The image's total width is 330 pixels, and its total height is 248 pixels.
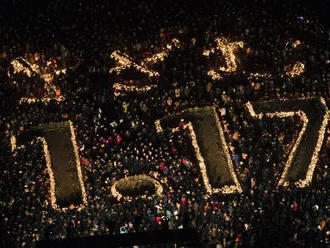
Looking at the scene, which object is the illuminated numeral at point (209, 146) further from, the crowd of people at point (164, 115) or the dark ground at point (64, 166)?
the dark ground at point (64, 166)

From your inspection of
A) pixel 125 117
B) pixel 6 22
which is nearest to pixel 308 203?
pixel 125 117

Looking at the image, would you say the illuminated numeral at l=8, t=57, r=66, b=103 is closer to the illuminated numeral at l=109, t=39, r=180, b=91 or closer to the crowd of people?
Result: the crowd of people

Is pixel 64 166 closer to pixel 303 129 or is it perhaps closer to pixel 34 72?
pixel 34 72

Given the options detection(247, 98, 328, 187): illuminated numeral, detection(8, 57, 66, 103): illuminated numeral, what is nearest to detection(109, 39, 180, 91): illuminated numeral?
detection(8, 57, 66, 103): illuminated numeral

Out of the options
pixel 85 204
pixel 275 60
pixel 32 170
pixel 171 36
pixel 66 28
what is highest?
pixel 66 28

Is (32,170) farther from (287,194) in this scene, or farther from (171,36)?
(287,194)

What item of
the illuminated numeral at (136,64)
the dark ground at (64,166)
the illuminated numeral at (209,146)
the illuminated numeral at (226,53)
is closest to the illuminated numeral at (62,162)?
the dark ground at (64,166)

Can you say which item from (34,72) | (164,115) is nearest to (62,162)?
(34,72)
